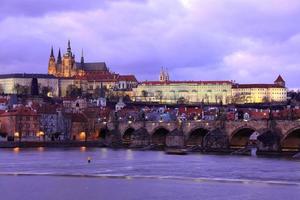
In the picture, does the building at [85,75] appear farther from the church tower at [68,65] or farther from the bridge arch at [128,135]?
the bridge arch at [128,135]

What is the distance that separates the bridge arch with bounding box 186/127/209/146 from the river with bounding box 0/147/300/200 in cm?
1693

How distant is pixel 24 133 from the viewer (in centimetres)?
7231

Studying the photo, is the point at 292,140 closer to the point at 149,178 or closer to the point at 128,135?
the point at 128,135

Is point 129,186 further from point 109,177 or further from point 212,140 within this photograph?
point 212,140


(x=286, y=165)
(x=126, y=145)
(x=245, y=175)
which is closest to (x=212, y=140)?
(x=126, y=145)

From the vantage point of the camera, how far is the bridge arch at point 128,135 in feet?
237

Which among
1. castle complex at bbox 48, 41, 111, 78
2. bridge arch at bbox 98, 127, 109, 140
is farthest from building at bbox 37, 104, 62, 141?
castle complex at bbox 48, 41, 111, 78

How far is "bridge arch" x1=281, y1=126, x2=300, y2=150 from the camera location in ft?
179

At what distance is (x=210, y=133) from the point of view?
197 feet

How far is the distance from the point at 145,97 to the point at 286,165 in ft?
409

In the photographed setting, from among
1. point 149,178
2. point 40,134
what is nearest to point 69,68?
point 40,134

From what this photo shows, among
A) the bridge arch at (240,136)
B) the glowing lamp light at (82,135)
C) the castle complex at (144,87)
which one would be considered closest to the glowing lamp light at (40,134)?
the glowing lamp light at (82,135)

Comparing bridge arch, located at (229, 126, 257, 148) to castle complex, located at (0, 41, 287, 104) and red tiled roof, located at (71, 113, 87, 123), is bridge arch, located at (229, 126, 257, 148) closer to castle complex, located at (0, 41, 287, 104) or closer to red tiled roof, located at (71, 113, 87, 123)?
red tiled roof, located at (71, 113, 87, 123)

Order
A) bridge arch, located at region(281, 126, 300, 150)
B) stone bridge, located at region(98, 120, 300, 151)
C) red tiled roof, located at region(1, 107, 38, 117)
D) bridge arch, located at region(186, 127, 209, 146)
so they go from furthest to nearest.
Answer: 1. red tiled roof, located at region(1, 107, 38, 117)
2. bridge arch, located at region(186, 127, 209, 146)
3. bridge arch, located at region(281, 126, 300, 150)
4. stone bridge, located at region(98, 120, 300, 151)
